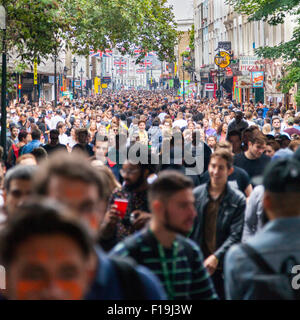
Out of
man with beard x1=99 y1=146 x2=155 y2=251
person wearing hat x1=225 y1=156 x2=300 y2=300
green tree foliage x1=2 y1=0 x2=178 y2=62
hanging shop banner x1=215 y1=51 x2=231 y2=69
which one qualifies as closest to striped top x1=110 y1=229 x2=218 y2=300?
person wearing hat x1=225 y1=156 x2=300 y2=300

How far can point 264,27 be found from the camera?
45.3 meters

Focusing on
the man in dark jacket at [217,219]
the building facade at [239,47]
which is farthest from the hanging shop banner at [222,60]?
the man in dark jacket at [217,219]

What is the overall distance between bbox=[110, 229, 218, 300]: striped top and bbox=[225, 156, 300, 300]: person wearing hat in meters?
0.36

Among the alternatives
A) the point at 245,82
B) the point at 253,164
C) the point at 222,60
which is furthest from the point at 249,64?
the point at 253,164

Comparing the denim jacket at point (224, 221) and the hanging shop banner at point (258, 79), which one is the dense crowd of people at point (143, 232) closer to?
the denim jacket at point (224, 221)

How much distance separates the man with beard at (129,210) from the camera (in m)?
5.85

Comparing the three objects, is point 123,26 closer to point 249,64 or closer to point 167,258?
point 249,64

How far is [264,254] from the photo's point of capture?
364cm

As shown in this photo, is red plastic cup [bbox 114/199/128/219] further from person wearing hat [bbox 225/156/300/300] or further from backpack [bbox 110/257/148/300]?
backpack [bbox 110/257/148/300]

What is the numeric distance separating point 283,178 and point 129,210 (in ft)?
8.54

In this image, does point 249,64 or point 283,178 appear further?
point 249,64

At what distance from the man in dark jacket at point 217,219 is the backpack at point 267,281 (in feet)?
9.80

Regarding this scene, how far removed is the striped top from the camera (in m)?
4.03

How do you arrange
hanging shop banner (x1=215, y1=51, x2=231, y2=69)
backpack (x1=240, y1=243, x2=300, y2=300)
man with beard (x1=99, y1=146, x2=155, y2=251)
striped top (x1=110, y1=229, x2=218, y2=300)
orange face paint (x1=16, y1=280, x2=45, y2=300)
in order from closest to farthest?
orange face paint (x1=16, y1=280, x2=45, y2=300) → backpack (x1=240, y1=243, x2=300, y2=300) → striped top (x1=110, y1=229, x2=218, y2=300) → man with beard (x1=99, y1=146, x2=155, y2=251) → hanging shop banner (x1=215, y1=51, x2=231, y2=69)
